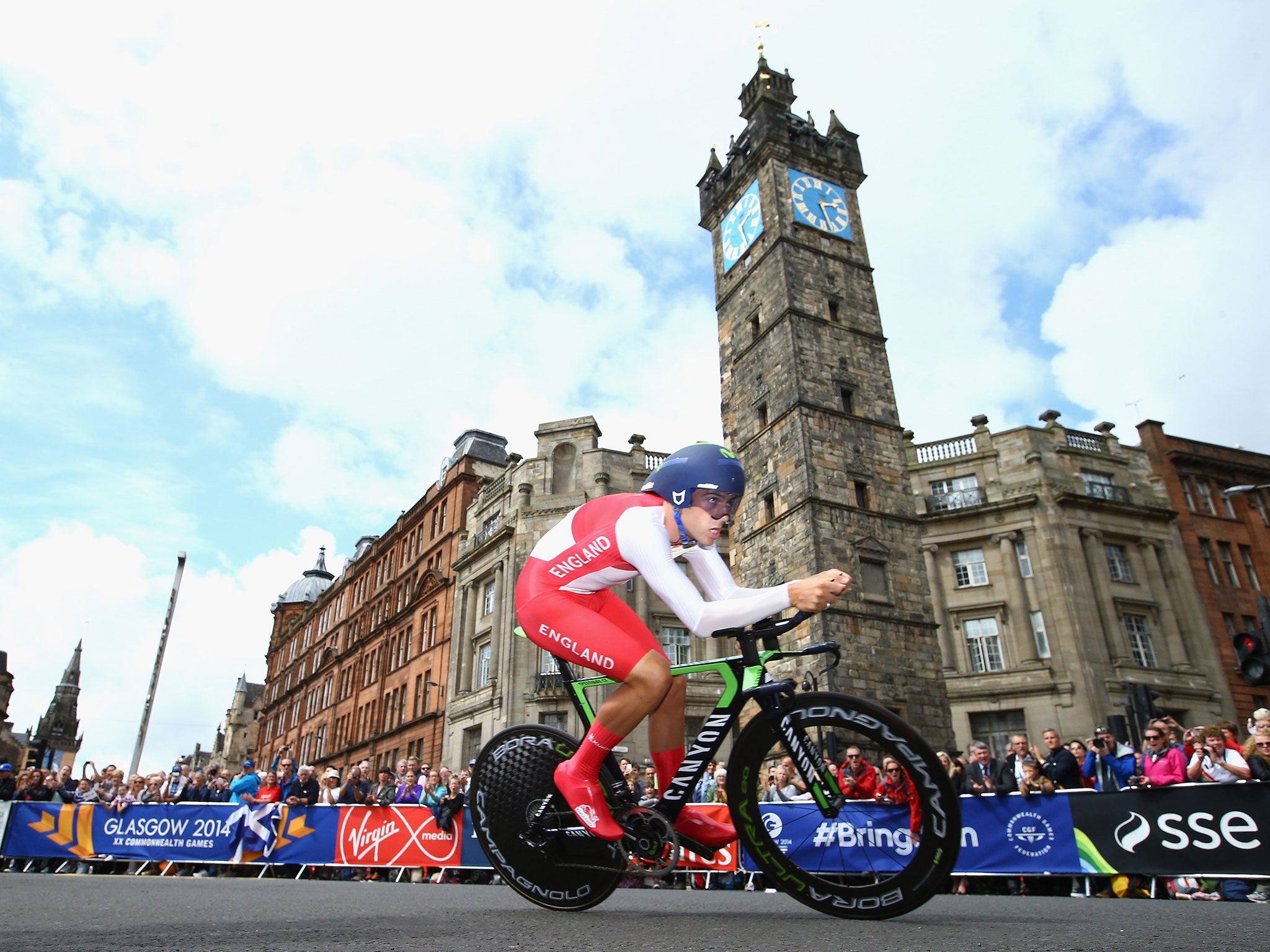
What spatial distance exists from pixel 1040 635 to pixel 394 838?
26720 mm

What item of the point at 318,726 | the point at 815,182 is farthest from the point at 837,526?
the point at 318,726

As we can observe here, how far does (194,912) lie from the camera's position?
3.60 meters

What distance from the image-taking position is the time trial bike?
9.97 ft

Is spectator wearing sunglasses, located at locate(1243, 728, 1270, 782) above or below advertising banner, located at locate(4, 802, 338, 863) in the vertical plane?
above

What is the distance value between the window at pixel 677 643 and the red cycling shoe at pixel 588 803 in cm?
2628

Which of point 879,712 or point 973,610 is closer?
point 879,712

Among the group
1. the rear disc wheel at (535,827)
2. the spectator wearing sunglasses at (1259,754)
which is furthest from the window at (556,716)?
the rear disc wheel at (535,827)

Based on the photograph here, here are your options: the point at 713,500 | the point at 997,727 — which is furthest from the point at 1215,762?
the point at 997,727

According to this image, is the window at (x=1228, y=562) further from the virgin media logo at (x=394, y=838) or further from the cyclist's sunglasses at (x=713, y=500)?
the cyclist's sunglasses at (x=713, y=500)

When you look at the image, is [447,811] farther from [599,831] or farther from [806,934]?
[806,934]

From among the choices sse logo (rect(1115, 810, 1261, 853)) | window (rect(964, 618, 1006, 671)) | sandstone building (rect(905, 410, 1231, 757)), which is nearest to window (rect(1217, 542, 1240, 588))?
sandstone building (rect(905, 410, 1231, 757))

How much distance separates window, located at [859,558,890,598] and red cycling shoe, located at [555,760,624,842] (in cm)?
2130

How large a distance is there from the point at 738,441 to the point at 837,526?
559 cm

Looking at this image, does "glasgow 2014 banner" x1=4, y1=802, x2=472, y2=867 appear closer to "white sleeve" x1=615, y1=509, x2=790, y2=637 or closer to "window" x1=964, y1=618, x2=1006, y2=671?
"white sleeve" x1=615, y1=509, x2=790, y2=637
